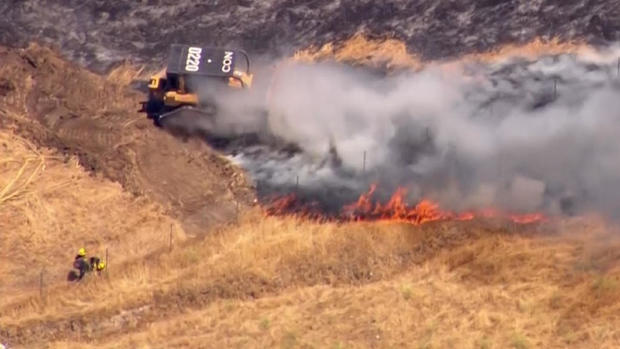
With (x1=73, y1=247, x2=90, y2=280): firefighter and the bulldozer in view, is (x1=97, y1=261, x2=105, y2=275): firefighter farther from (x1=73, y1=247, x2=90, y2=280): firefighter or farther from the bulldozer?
the bulldozer

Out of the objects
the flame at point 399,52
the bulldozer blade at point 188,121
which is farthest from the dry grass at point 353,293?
the flame at point 399,52

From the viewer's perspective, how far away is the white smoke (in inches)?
1258

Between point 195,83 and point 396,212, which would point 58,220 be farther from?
point 396,212

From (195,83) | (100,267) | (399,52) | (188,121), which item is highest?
(399,52)

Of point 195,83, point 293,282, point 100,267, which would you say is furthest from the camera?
point 195,83

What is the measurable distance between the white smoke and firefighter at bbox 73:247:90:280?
21.2 ft

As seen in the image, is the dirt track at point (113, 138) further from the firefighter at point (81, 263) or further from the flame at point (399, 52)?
the flame at point (399, 52)

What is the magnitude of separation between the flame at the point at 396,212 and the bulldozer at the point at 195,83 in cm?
517

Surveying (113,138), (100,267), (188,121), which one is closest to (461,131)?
(188,121)

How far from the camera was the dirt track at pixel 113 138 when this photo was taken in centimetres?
3300

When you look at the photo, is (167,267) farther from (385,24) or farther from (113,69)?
(385,24)

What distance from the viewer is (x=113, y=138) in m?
35.3

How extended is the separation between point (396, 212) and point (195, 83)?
825 centimetres

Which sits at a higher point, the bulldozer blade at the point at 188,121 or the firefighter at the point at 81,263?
the bulldozer blade at the point at 188,121
